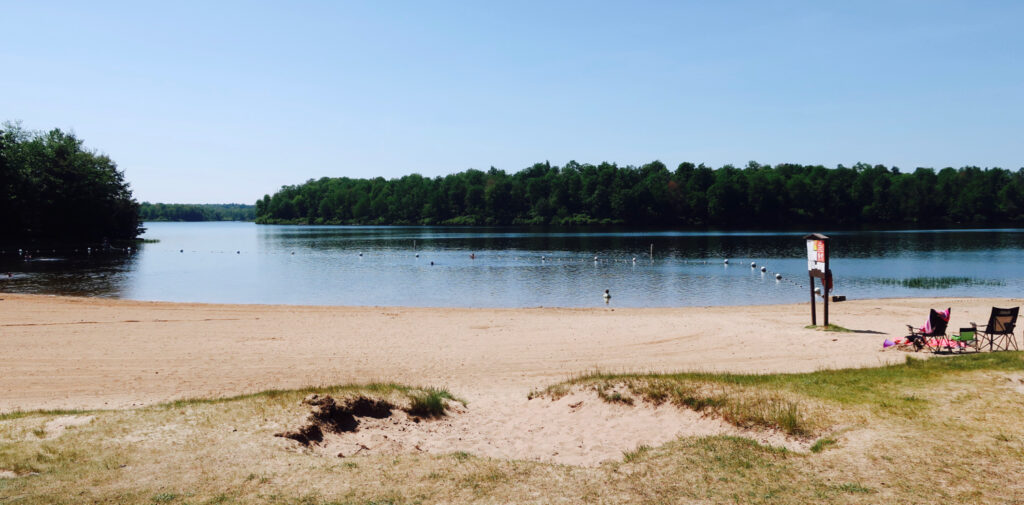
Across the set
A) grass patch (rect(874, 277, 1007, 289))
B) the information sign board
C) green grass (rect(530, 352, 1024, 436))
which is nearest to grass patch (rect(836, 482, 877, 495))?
green grass (rect(530, 352, 1024, 436))

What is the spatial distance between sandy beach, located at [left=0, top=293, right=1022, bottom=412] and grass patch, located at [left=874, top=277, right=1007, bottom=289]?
38.7 ft

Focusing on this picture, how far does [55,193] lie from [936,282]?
91.3 meters

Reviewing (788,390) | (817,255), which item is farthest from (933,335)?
(788,390)

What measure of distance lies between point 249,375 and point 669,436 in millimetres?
10133

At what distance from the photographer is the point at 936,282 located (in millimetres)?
41062

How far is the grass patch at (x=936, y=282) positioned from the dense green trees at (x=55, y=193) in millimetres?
82058

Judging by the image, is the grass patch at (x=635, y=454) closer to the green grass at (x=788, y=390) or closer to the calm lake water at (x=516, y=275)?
the green grass at (x=788, y=390)

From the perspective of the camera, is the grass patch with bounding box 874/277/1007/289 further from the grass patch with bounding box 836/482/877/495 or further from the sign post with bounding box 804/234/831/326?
the grass patch with bounding box 836/482/877/495

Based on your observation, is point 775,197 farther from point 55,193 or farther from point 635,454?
point 635,454

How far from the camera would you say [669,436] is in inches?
374

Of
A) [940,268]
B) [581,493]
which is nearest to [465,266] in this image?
[940,268]

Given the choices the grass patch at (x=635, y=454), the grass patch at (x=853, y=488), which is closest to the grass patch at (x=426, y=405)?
the grass patch at (x=635, y=454)

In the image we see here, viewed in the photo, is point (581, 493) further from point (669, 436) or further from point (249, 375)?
point (249, 375)

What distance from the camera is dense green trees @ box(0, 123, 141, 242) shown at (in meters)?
70.6
